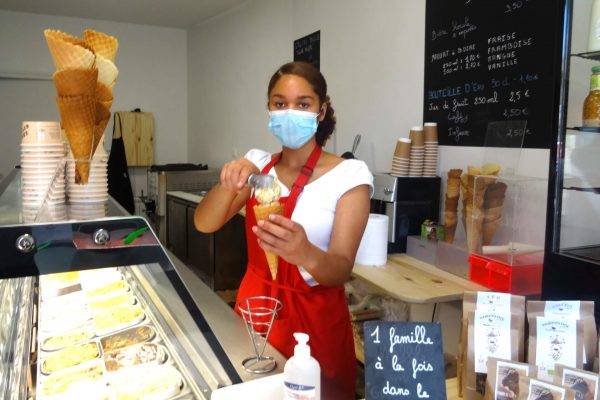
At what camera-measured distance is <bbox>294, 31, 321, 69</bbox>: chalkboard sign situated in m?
4.01

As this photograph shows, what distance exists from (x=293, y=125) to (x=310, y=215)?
304mm

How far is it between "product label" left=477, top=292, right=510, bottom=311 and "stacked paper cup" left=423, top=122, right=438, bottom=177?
1728mm

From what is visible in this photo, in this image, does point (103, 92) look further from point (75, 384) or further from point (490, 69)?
point (490, 69)

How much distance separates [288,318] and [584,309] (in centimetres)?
88

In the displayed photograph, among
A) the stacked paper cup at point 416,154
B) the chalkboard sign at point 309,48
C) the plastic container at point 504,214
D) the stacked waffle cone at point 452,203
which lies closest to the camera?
the plastic container at point 504,214

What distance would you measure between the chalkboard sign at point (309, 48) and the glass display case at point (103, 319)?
283 cm

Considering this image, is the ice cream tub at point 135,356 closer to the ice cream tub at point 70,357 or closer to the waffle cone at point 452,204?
the ice cream tub at point 70,357

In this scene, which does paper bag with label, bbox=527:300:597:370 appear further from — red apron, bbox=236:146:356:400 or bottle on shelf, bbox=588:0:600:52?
bottle on shelf, bbox=588:0:600:52

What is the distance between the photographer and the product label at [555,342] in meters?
1.06

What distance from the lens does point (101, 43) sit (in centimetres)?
107

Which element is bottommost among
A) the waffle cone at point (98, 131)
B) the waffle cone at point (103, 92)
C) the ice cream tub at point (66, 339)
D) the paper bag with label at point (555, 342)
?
the ice cream tub at point (66, 339)

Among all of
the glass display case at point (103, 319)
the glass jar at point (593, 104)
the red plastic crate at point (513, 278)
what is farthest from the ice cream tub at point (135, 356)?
the glass jar at point (593, 104)

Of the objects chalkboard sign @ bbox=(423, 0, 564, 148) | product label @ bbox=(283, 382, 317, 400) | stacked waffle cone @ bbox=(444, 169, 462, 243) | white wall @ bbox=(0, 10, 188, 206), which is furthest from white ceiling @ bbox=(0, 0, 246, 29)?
product label @ bbox=(283, 382, 317, 400)

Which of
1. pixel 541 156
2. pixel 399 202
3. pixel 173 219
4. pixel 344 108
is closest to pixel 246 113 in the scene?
pixel 173 219
